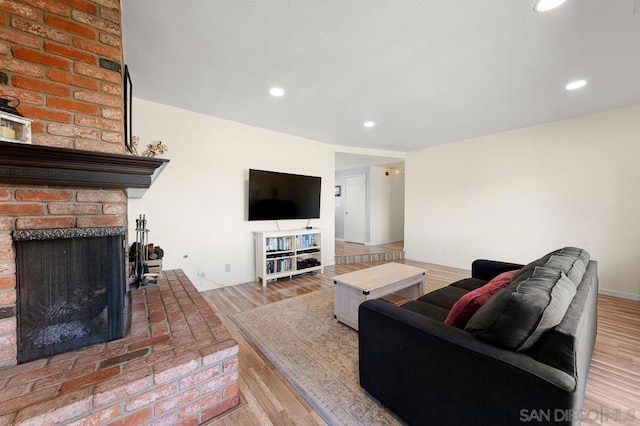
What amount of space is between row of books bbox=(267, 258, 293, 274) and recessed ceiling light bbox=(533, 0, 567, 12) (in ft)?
12.1

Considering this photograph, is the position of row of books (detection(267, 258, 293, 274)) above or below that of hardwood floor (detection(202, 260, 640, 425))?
above

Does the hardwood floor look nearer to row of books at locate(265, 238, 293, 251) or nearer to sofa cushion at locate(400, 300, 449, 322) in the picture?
sofa cushion at locate(400, 300, 449, 322)

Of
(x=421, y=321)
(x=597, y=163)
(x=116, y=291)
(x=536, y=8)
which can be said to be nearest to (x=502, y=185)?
(x=597, y=163)

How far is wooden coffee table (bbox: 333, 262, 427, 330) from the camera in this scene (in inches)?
90.0

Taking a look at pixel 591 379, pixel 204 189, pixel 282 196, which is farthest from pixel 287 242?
pixel 591 379

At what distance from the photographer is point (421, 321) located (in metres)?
1.24

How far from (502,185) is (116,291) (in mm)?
→ 5112

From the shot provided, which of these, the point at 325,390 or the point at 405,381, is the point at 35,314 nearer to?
the point at 325,390

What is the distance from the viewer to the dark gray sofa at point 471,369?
0.85 m

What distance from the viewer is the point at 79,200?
1.34m

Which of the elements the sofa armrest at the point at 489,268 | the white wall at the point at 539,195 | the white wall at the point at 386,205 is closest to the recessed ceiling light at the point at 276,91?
the sofa armrest at the point at 489,268

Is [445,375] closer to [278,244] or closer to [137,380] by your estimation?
[137,380]

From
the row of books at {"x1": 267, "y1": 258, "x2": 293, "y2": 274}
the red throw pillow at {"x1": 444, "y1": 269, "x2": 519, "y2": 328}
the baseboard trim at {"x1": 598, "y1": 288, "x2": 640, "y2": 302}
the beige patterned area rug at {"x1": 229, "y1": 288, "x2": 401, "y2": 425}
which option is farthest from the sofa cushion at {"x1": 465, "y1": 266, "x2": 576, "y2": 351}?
the baseboard trim at {"x1": 598, "y1": 288, "x2": 640, "y2": 302}

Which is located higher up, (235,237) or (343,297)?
(235,237)
